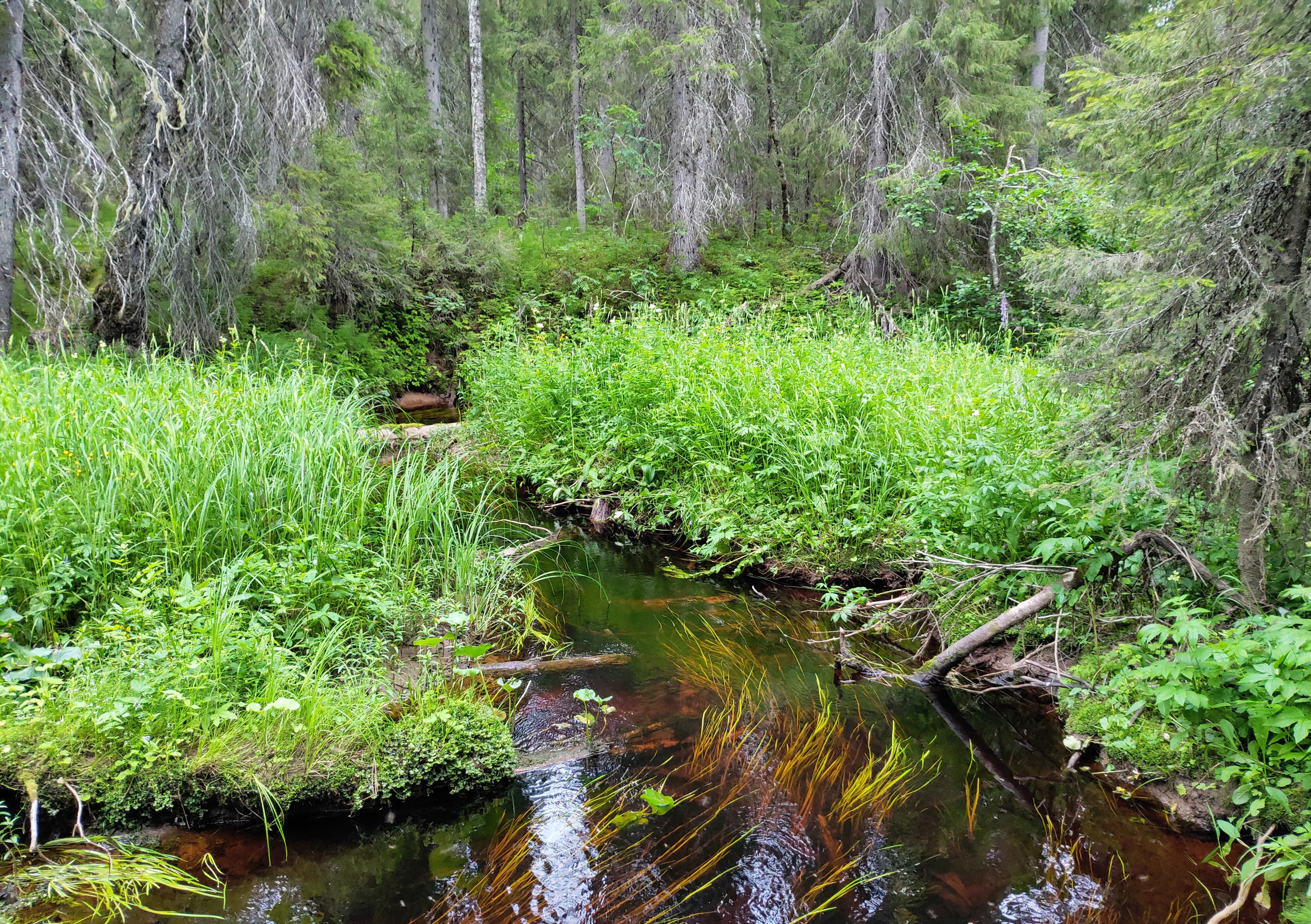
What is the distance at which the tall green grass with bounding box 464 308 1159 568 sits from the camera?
4.42m

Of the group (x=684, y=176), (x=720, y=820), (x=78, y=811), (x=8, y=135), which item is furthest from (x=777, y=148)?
(x=78, y=811)

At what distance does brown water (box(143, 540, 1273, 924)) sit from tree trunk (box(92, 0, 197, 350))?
7682 millimetres

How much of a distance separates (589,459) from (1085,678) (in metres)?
4.70

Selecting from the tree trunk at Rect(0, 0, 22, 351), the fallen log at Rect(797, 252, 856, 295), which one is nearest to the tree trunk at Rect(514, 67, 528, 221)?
the fallen log at Rect(797, 252, 856, 295)

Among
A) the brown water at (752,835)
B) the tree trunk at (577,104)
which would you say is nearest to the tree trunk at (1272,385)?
the brown water at (752,835)

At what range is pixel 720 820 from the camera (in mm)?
3062

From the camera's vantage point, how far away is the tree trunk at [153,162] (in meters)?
8.16

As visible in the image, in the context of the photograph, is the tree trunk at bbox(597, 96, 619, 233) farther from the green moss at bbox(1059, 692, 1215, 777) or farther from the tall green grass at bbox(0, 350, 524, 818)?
the green moss at bbox(1059, 692, 1215, 777)

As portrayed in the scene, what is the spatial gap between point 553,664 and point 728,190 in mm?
11388

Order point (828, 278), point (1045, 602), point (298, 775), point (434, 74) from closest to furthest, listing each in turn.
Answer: point (298, 775), point (1045, 602), point (828, 278), point (434, 74)

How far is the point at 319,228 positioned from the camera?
376 inches

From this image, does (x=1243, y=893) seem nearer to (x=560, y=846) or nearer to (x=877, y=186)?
(x=560, y=846)

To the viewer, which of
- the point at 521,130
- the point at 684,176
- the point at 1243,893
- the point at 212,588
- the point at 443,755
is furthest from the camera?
the point at 521,130

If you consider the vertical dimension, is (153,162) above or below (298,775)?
above
